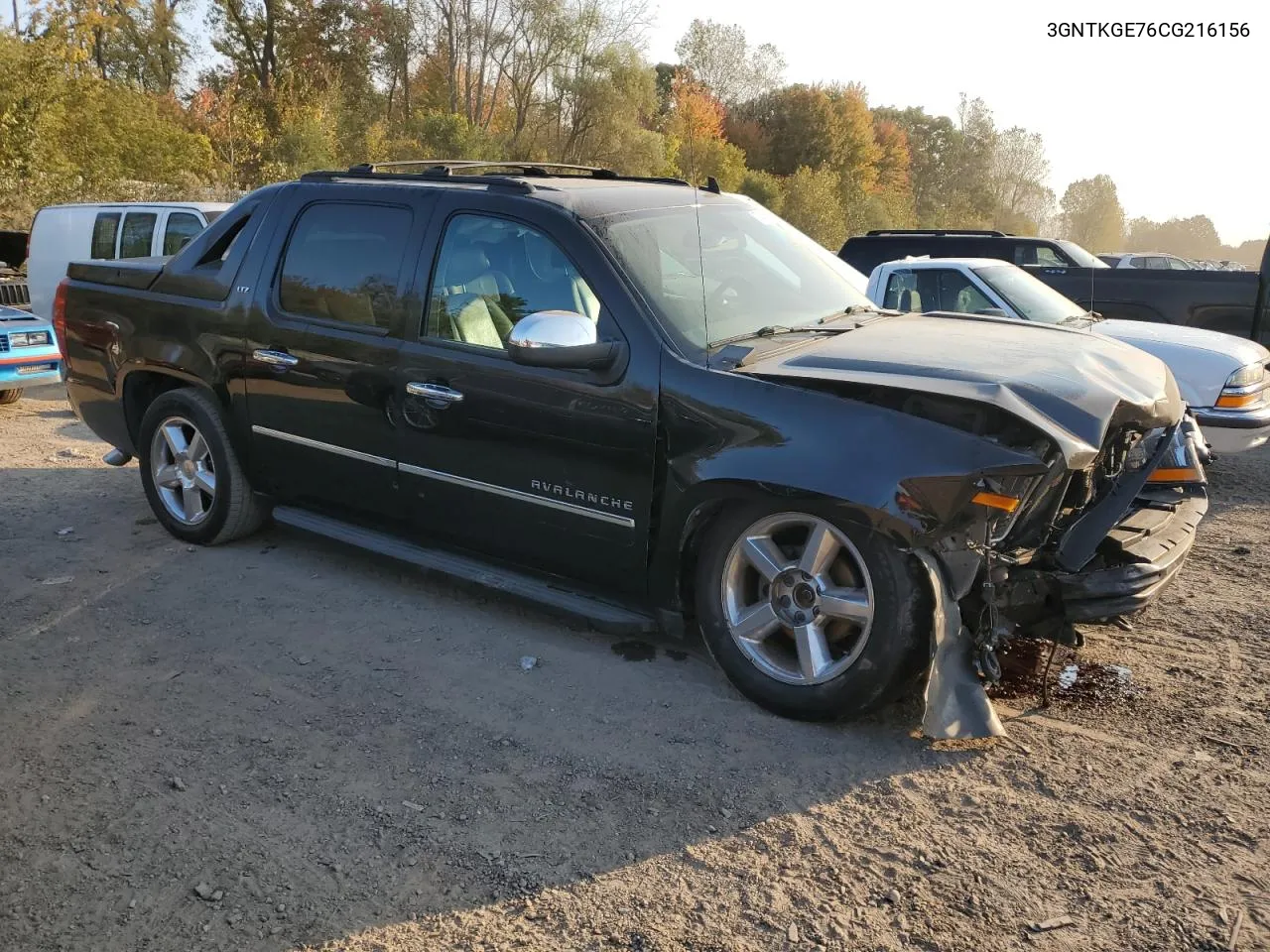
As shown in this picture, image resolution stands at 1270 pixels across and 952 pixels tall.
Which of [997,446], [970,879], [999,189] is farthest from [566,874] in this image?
[999,189]

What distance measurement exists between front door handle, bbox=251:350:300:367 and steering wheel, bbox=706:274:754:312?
199 cm

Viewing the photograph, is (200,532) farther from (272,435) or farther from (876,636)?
(876,636)

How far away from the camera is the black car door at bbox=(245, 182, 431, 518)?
452 centimetres

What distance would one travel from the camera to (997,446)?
3.18m

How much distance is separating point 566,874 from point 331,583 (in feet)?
8.52

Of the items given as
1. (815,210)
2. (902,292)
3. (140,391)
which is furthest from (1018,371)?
(815,210)

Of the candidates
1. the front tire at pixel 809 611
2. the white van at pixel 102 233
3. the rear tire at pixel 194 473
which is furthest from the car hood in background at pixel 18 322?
the front tire at pixel 809 611

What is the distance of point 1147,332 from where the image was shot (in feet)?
25.8

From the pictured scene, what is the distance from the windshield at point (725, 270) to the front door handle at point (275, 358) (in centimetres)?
170

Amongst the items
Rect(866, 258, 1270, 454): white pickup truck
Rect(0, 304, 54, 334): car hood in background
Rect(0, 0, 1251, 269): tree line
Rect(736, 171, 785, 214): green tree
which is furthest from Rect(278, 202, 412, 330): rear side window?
Rect(736, 171, 785, 214): green tree

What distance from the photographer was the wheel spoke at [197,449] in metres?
5.41

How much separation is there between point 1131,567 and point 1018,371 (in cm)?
80

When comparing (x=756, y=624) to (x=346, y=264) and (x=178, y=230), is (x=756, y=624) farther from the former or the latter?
(x=178, y=230)

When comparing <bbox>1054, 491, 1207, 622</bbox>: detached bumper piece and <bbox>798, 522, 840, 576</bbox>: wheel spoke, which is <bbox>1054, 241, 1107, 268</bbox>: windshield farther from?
<bbox>798, 522, 840, 576</bbox>: wheel spoke
